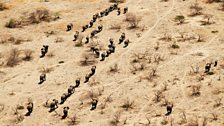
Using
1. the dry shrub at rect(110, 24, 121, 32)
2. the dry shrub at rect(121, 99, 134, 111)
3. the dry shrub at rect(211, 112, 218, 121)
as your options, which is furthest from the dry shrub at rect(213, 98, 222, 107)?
the dry shrub at rect(110, 24, 121, 32)

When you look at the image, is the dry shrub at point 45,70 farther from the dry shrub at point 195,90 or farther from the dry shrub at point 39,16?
the dry shrub at point 195,90

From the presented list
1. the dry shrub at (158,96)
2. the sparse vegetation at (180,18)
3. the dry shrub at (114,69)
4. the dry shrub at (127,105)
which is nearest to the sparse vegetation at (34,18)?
the sparse vegetation at (180,18)

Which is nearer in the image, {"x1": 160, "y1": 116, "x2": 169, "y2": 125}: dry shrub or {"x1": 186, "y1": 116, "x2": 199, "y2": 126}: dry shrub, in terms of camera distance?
{"x1": 186, "y1": 116, "x2": 199, "y2": 126}: dry shrub

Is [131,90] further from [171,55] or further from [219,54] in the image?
[219,54]

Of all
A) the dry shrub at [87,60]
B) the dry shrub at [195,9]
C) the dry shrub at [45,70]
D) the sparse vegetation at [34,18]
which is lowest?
the dry shrub at [45,70]

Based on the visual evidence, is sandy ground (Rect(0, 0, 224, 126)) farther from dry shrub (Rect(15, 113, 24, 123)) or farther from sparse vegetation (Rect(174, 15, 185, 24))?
sparse vegetation (Rect(174, 15, 185, 24))

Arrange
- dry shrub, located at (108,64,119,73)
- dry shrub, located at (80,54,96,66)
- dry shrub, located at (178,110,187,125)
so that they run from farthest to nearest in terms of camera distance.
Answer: dry shrub, located at (80,54,96,66)
dry shrub, located at (108,64,119,73)
dry shrub, located at (178,110,187,125)

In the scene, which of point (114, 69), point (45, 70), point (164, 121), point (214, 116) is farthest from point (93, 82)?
point (214, 116)

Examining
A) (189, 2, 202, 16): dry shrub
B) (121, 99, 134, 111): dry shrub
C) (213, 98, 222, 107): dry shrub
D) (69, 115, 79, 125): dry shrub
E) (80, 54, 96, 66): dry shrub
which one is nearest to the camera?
(69, 115, 79, 125): dry shrub
